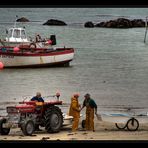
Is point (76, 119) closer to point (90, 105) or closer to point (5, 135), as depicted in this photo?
point (90, 105)

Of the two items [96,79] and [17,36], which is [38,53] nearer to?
[17,36]

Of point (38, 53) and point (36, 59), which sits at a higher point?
point (38, 53)

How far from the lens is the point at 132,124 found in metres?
17.3

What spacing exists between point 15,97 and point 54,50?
38.0 feet

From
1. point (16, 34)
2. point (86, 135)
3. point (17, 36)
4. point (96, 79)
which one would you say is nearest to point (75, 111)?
point (86, 135)

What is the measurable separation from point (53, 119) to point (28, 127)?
674 millimetres

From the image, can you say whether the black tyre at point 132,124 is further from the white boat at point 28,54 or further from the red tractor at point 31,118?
the white boat at point 28,54

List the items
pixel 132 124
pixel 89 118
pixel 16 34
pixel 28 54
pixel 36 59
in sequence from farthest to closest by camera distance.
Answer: pixel 16 34 < pixel 36 59 < pixel 28 54 < pixel 132 124 < pixel 89 118

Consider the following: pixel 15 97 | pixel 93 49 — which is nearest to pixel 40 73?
pixel 15 97

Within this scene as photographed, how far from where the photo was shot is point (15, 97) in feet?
94.5

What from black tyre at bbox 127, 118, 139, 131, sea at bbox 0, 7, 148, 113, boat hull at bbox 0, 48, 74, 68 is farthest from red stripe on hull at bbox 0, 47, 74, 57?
black tyre at bbox 127, 118, 139, 131

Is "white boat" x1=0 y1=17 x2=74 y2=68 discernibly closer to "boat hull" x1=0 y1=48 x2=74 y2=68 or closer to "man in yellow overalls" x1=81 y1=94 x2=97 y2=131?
"boat hull" x1=0 y1=48 x2=74 y2=68

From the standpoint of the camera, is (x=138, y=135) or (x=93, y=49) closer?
(x=138, y=135)
